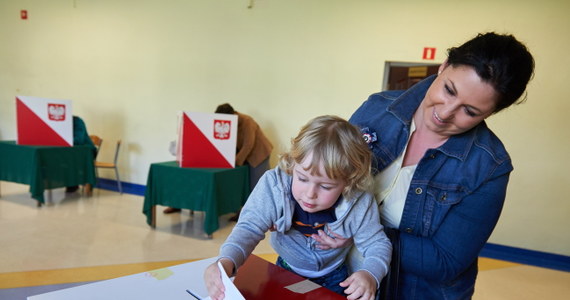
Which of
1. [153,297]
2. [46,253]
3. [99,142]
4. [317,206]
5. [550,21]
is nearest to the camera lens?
[153,297]

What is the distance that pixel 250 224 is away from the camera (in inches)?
43.4

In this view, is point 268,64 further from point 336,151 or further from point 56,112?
point 336,151

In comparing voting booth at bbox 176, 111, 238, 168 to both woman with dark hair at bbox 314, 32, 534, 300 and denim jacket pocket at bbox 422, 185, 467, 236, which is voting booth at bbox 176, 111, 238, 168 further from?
denim jacket pocket at bbox 422, 185, 467, 236

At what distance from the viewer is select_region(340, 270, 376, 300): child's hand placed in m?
0.96

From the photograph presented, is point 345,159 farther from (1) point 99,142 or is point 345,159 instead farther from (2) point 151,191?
(1) point 99,142

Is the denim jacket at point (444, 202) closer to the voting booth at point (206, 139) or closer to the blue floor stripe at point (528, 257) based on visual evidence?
the voting booth at point (206, 139)

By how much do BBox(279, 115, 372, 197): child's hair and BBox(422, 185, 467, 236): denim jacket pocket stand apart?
0.68 ft

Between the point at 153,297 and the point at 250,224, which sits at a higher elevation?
the point at 250,224

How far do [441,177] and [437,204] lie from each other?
3.4 inches

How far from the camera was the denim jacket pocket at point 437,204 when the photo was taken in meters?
1.11

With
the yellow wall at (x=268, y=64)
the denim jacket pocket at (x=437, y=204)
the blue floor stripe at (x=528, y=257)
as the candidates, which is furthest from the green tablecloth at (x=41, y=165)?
the blue floor stripe at (x=528, y=257)

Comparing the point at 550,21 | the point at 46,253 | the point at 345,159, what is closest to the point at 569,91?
the point at 550,21

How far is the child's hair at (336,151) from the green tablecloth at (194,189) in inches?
105

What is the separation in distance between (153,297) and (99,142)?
5139mm
